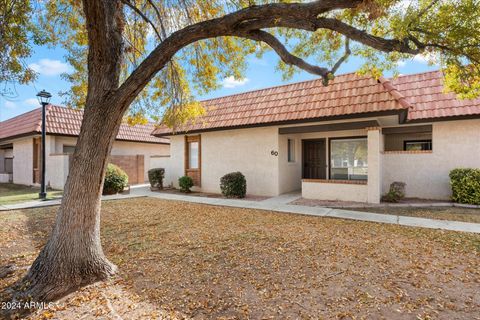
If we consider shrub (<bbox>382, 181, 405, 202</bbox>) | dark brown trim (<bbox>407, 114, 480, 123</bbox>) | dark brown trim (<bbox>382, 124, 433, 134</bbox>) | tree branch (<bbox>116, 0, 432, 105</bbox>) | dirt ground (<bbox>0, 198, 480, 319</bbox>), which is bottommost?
dirt ground (<bbox>0, 198, 480, 319</bbox>)

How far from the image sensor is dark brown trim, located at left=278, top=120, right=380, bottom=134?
9.57 metres

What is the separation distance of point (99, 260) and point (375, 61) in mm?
7690

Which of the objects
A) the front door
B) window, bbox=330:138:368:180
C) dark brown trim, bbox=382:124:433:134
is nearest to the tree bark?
window, bbox=330:138:368:180

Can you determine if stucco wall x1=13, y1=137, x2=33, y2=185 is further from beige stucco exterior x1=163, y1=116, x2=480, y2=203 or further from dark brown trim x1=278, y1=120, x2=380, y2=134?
dark brown trim x1=278, y1=120, x2=380, y2=134

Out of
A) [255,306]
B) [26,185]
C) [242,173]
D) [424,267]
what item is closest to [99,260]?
[255,306]

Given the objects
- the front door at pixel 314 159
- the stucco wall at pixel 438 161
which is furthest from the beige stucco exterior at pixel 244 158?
the stucco wall at pixel 438 161

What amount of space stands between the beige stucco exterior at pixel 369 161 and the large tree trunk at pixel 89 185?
8537 mm

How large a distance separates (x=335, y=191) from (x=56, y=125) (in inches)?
624

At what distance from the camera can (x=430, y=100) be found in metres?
10.9

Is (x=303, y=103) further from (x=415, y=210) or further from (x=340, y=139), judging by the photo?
(x=415, y=210)

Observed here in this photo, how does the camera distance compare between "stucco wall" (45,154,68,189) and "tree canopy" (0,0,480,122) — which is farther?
"stucco wall" (45,154,68,189)

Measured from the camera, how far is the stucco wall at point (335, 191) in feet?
32.4

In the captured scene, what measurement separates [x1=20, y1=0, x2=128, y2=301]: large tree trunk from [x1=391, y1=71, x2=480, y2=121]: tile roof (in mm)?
10220

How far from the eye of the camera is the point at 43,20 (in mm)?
6582
